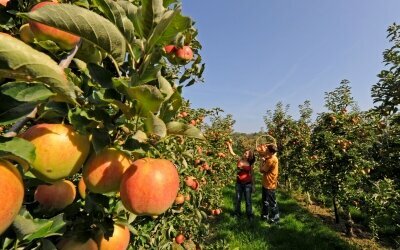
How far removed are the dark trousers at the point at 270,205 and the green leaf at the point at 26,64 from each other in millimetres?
8152

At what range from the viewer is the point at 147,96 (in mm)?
847

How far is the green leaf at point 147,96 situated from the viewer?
82 centimetres

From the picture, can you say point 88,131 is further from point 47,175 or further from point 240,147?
point 240,147

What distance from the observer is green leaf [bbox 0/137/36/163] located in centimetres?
69

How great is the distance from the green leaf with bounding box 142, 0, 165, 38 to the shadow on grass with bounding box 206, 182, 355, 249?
214 inches

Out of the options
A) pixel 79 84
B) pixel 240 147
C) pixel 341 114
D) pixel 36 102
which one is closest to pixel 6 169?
pixel 36 102

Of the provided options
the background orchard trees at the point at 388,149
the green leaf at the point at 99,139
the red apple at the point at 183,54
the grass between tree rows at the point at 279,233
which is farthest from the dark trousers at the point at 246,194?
the green leaf at the point at 99,139

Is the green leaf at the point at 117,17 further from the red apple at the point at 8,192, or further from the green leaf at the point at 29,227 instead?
the green leaf at the point at 29,227

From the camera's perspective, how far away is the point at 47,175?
0.88m

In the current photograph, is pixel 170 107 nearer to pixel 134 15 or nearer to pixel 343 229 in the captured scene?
pixel 134 15

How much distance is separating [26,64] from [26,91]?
14cm

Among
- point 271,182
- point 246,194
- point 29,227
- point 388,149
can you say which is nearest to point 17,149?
point 29,227

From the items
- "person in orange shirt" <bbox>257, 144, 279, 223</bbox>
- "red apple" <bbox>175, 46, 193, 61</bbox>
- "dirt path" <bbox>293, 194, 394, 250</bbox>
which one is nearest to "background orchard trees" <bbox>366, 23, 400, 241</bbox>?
"dirt path" <bbox>293, 194, 394, 250</bbox>

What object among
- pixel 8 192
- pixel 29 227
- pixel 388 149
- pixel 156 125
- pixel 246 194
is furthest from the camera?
pixel 246 194
